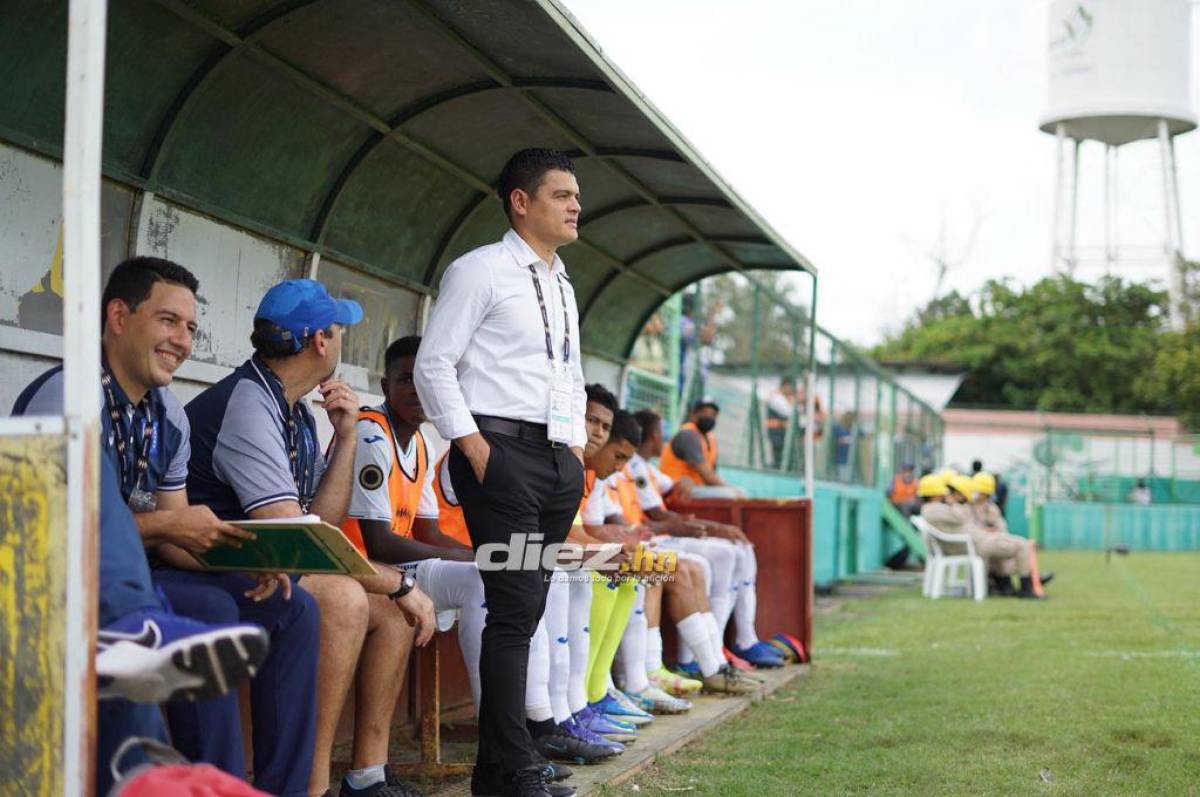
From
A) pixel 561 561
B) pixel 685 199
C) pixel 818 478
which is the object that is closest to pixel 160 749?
pixel 561 561

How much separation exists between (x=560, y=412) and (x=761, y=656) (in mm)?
4843

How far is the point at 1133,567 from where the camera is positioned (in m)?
23.0

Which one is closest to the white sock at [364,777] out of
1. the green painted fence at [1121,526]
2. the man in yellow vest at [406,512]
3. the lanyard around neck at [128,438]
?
the man in yellow vest at [406,512]

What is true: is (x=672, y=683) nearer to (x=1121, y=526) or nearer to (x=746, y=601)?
(x=746, y=601)

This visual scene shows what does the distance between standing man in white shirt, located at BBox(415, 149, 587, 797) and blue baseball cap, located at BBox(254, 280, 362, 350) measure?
313mm

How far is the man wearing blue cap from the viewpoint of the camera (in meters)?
4.20

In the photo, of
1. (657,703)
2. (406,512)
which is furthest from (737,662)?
(406,512)

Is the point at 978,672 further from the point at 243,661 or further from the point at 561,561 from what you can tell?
the point at 243,661

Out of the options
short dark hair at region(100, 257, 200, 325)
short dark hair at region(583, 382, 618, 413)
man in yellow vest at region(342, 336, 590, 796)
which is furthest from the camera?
short dark hair at region(583, 382, 618, 413)

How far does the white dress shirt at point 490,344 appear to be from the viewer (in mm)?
4566

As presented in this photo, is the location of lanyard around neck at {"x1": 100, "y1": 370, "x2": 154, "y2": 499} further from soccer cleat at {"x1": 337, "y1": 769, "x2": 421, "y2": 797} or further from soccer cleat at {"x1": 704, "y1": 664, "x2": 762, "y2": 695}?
soccer cleat at {"x1": 704, "y1": 664, "x2": 762, "y2": 695}

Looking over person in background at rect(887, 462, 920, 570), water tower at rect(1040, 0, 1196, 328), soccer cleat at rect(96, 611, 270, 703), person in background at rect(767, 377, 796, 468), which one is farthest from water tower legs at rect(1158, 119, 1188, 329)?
soccer cleat at rect(96, 611, 270, 703)

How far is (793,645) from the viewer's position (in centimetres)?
945

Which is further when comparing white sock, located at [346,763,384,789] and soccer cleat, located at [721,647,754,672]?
soccer cleat, located at [721,647,754,672]
